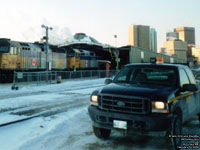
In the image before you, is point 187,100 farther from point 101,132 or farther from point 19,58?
point 19,58

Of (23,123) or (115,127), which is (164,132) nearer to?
(115,127)

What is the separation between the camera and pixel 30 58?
915 inches

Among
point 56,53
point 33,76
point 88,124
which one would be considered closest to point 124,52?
point 56,53

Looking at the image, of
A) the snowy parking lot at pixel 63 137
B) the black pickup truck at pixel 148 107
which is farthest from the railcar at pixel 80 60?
the black pickup truck at pixel 148 107

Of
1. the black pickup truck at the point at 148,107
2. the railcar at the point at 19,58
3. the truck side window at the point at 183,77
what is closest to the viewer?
the black pickup truck at the point at 148,107

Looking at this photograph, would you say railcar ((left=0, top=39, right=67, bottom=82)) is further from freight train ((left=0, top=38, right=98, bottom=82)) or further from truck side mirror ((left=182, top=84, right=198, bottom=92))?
truck side mirror ((left=182, top=84, right=198, bottom=92))

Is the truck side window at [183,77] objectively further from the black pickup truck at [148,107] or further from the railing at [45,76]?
the railing at [45,76]

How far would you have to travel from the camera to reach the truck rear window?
4.56 m

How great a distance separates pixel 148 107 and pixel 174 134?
818 millimetres

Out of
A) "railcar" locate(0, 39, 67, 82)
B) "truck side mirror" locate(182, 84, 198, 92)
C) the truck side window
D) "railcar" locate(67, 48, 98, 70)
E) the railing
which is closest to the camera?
"truck side mirror" locate(182, 84, 198, 92)

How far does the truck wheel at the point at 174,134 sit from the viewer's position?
12.1 feet

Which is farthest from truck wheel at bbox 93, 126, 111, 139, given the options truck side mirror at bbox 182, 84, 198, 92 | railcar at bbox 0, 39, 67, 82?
railcar at bbox 0, 39, 67, 82

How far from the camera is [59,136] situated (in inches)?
192

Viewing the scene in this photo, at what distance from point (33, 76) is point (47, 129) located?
15.5 metres
